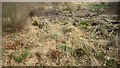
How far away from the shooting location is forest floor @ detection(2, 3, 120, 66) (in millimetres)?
3904

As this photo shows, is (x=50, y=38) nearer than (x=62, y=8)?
Yes

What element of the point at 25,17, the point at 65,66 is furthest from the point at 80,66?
the point at 25,17

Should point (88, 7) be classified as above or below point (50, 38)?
above

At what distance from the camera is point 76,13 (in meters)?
4.39

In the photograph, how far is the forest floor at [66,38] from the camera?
12.8ft

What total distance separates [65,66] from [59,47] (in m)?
0.31

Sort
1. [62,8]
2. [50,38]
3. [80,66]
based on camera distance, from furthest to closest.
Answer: [62,8] < [50,38] < [80,66]

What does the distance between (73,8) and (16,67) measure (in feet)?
4.40

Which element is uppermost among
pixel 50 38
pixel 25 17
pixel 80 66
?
pixel 25 17

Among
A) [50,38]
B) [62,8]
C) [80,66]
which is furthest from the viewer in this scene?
A: [62,8]

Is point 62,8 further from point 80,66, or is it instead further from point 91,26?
point 80,66

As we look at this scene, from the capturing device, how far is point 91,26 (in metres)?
4.24

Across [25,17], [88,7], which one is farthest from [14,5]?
[88,7]

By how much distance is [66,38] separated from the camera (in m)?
4.12
